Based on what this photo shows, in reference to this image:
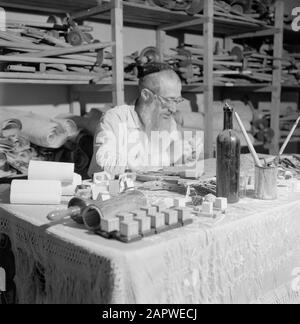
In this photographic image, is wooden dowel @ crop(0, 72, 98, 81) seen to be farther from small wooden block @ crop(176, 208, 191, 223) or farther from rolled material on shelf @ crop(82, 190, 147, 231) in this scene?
small wooden block @ crop(176, 208, 191, 223)

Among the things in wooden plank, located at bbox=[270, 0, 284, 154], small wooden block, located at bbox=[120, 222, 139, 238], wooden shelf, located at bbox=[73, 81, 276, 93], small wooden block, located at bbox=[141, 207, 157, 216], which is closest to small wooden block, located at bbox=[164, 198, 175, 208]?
small wooden block, located at bbox=[141, 207, 157, 216]

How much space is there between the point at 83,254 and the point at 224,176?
2.11ft

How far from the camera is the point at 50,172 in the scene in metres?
1.71

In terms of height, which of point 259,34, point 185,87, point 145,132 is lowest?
point 145,132

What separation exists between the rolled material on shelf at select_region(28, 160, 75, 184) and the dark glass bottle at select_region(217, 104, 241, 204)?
58 centimetres

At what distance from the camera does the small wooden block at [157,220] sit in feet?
4.12

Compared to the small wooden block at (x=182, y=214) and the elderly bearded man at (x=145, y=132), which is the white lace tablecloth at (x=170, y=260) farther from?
the elderly bearded man at (x=145, y=132)

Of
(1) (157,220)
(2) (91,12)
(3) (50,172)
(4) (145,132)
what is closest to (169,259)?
(1) (157,220)

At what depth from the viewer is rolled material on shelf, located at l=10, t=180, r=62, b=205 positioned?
5.06ft

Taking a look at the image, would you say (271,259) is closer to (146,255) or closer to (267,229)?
(267,229)

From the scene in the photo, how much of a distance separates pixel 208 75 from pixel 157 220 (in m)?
2.62

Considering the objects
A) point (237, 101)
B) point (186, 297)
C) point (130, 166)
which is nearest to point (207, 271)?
point (186, 297)

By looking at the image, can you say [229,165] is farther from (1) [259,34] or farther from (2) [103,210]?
(1) [259,34]

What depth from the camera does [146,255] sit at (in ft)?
3.75
